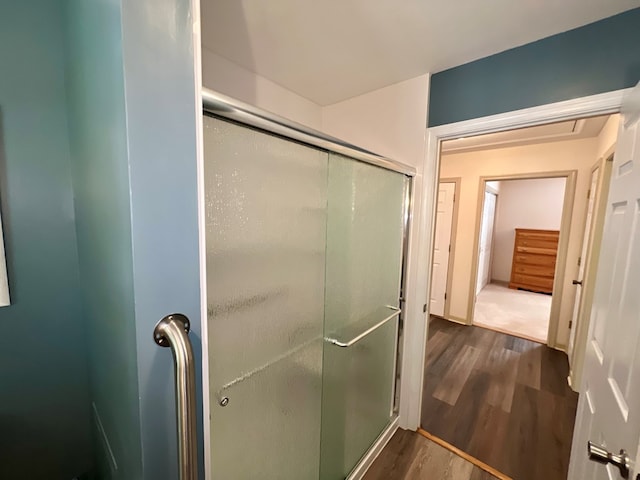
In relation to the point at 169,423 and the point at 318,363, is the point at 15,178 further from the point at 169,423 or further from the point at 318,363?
the point at 318,363

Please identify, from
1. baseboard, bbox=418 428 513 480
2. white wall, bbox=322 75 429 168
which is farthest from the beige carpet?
white wall, bbox=322 75 429 168

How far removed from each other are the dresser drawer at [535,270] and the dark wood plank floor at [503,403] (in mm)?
2776

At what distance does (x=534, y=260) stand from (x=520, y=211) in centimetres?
104

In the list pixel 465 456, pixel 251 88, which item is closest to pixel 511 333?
pixel 465 456

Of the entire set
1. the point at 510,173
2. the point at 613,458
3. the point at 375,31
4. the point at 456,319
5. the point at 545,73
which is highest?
the point at 375,31

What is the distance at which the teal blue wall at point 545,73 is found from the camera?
111cm

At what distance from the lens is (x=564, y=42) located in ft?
3.99

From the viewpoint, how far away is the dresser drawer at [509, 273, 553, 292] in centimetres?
504

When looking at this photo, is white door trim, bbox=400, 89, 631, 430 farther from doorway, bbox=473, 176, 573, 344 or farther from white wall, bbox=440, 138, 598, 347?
doorway, bbox=473, 176, 573, 344

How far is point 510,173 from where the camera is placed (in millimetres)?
3238

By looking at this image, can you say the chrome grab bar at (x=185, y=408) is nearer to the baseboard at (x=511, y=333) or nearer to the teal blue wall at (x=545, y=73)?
the teal blue wall at (x=545, y=73)

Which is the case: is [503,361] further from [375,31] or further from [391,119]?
[375,31]

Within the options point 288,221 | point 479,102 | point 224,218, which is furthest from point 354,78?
point 224,218

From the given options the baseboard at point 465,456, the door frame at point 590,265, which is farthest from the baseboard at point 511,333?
the baseboard at point 465,456
